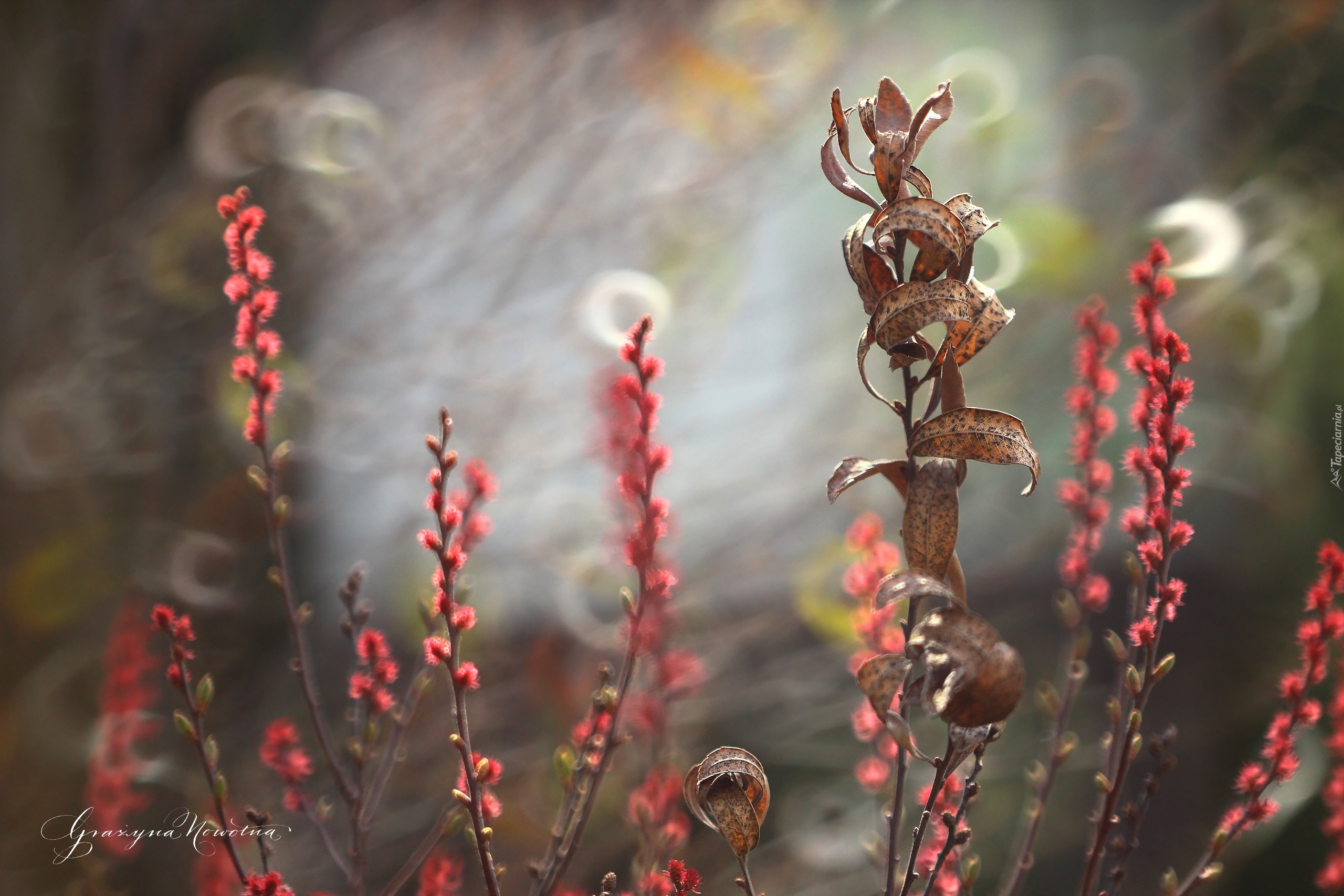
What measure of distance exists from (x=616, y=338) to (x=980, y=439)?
2.29 feet

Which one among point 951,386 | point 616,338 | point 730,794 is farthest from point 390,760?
point 616,338

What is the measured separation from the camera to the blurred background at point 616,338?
78cm

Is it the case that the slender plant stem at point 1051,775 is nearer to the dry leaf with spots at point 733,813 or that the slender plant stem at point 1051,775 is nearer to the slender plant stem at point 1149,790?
the slender plant stem at point 1149,790

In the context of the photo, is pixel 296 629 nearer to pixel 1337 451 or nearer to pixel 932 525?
pixel 932 525

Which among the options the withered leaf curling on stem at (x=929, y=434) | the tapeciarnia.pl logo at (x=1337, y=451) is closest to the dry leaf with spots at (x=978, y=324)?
the withered leaf curling on stem at (x=929, y=434)

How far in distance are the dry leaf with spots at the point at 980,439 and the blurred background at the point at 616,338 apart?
56 cm

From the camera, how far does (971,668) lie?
19 centimetres

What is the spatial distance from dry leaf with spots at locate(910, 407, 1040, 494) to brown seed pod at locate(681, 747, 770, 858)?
105 millimetres

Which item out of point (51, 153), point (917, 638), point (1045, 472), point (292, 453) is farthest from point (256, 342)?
point (1045, 472)

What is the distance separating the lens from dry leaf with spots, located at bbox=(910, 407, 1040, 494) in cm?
21

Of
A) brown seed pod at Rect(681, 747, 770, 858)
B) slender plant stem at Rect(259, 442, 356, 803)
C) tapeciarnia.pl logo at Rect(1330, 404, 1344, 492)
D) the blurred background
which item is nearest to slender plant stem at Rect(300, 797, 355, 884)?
slender plant stem at Rect(259, 442, 356, 803)

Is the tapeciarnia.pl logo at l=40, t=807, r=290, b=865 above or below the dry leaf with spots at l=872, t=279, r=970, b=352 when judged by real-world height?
below

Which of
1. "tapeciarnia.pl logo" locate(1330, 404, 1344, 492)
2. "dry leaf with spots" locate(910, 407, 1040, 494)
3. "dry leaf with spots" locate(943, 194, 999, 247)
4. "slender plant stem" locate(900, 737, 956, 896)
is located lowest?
"slender plant stem" locate(900, 737, 956, 896)

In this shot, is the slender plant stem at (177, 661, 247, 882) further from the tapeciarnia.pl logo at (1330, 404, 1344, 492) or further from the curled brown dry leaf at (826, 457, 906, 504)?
the tapeciarnia.pl logo at (1330, 404, 1344, 492)
